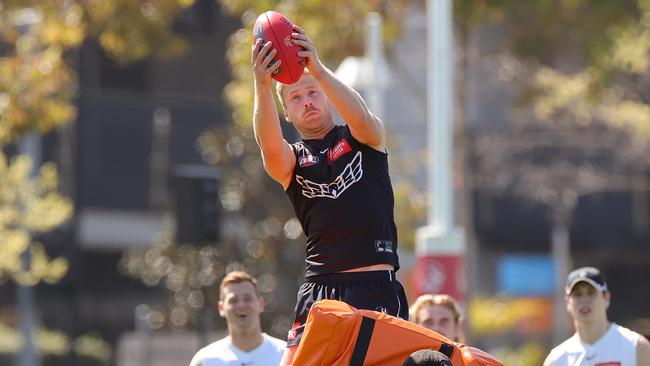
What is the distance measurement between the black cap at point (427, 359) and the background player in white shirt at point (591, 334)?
3.92 m

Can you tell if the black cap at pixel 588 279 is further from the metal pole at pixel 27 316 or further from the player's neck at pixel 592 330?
the metal pole at pixel 27 316

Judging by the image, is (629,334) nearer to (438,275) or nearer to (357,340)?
(357,340)

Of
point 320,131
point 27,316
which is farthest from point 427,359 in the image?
→ point 27,316

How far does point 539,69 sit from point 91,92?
46.9 feet

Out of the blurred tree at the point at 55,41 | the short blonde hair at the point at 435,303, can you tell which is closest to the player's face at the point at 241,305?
the short blonde hair at the point at 435,303

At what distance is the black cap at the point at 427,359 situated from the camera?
5.67 meters

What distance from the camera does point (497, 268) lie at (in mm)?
39094

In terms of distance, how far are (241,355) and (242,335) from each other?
0.47 ft

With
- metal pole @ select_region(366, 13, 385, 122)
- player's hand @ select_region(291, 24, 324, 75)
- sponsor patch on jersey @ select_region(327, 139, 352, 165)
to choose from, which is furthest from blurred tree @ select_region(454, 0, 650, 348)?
player's hand @ select_region(291, 24, 324, 75)

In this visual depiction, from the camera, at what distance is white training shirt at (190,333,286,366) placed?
10.3 metres

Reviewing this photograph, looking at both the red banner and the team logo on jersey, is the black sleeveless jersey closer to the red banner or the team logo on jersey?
the team logo on jersey

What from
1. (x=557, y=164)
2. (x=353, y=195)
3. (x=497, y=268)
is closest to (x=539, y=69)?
(x=557, y=164)

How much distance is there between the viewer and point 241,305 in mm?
10273

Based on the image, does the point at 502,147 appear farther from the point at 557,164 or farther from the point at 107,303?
the point at 107,303
